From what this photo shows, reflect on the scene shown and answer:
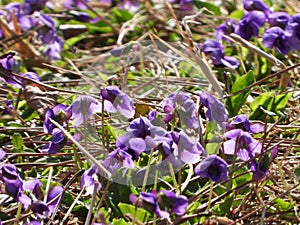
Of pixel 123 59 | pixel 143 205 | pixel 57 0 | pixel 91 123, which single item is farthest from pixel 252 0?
pixel 57 0

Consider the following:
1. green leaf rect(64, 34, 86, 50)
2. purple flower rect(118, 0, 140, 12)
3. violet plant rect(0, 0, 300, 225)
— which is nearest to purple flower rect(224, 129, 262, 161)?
violet plant rect(0, 0, 300, 225)

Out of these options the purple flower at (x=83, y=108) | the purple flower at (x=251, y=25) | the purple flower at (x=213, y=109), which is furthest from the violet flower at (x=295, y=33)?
the purple flower at (x=83, y=108)

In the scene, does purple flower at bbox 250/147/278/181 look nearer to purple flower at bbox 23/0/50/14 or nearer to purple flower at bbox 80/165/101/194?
purple flower at bbox 80/165/101/194

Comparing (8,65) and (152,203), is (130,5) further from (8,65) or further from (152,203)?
(152,203)

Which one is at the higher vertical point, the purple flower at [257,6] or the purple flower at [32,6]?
the purple flower at [257,6]

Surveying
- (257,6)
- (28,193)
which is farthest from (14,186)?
(257,6)

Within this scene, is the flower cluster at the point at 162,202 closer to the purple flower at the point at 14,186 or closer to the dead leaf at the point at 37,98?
the purple flower at the point at 14,186

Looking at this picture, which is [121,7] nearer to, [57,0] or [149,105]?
[57,0]
